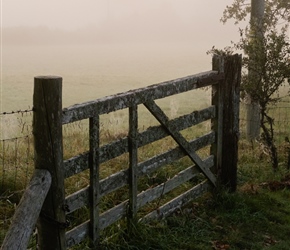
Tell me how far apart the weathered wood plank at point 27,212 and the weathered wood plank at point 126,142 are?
1.19ft

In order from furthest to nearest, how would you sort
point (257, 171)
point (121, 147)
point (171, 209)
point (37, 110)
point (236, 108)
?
1. point (257, 171)
2. point (236, 108)
3. point (171, 209)
4. point (121, 147)
5. point (37, 110)

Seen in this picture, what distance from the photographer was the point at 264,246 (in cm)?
632

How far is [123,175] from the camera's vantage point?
574 cm

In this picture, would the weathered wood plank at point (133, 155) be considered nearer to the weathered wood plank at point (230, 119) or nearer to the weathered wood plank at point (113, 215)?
the weathered wood plank at point (113, 215)

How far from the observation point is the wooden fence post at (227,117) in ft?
24.2

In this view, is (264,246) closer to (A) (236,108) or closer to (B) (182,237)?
(B) (182,237)

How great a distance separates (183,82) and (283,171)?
12.7ft

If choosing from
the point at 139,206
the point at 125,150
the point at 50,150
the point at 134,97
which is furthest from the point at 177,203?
the point at 50,150

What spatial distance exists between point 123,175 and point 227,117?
2458 millimetres

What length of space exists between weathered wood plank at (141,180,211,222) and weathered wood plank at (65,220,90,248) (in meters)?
0.96

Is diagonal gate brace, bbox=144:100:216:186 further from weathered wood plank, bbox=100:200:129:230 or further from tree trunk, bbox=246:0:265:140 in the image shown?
tree trunk, bbox=246:0:265:140

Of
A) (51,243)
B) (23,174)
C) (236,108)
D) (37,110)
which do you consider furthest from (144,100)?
(23,174)

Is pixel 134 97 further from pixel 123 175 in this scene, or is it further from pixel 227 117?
pixel 227 117

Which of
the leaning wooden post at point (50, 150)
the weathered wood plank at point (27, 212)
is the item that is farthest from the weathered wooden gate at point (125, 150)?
the weathered wood plank at point (27, 212)
